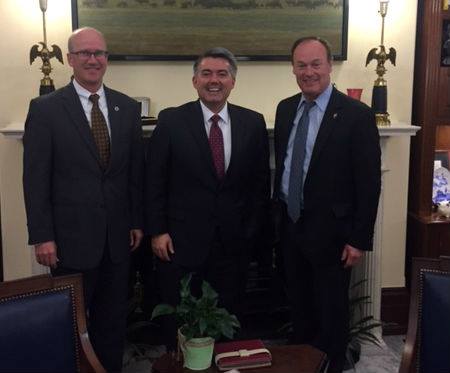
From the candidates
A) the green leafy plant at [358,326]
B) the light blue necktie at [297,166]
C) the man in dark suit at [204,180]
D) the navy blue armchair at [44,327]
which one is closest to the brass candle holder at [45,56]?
the man in dark suit at [204,180]

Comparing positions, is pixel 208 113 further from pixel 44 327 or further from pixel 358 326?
pixel 358 326

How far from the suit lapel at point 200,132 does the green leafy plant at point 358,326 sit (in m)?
1.14

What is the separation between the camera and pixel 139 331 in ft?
9.75

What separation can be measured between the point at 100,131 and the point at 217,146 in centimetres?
43

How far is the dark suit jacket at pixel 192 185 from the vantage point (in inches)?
82.8

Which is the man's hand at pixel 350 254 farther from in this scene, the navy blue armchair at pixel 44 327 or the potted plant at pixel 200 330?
the navy blue armchair at pixel 44 327

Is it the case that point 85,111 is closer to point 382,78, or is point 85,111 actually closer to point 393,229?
point 382,78

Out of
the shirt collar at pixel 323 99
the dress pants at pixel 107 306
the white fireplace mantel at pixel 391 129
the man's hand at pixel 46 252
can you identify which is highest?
the shirt collar at pixel 323 99

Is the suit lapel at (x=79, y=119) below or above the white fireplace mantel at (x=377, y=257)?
above

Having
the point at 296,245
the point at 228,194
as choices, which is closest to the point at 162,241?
the point at 228,194

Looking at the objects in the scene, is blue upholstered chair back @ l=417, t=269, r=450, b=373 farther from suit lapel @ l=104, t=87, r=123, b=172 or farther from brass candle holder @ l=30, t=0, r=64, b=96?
brass candle holder @ l=30, t=0, r=64, b=96

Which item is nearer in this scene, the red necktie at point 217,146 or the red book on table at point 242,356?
the red book on table at point 242,356

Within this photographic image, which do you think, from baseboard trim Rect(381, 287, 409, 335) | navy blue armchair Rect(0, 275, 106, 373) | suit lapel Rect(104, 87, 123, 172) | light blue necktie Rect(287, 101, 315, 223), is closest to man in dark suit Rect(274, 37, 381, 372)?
light blue necktie Rect(287, 101, 315, 223)

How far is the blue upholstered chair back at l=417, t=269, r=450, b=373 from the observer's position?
5.02 ft
